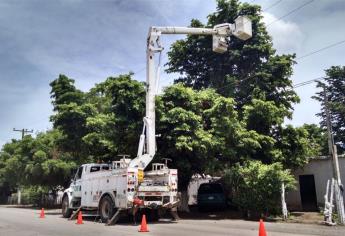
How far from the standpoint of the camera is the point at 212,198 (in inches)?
904

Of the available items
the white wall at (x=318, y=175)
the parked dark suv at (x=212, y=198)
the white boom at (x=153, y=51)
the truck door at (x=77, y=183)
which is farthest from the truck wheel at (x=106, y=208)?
the white wall at (x=318, y=175)

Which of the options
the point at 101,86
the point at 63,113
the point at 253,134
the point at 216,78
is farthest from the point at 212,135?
the point at 63,113

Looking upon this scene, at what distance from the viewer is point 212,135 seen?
66.5 feet

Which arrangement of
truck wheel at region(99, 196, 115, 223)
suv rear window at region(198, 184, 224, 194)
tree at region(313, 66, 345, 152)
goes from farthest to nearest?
tree at region(313, 66, 345, 152), suv rear window at region(198, 184, 224, 194), truck wheel at region(99, 196, 115, 223)

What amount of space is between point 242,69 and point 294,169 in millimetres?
10062

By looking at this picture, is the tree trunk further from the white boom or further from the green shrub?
the white boom

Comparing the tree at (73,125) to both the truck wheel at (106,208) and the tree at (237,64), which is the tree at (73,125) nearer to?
the tree at (237,64)

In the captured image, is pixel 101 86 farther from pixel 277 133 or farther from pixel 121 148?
pixel 277 133

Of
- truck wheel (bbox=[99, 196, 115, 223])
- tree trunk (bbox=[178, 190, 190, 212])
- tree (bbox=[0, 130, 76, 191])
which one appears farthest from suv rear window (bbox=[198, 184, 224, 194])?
tree (bbox=[0, 130, 76, 191])

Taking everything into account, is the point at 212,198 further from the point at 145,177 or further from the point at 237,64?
the point at 237,64

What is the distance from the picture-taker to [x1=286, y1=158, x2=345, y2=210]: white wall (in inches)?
844

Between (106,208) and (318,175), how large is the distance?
12.4 metres

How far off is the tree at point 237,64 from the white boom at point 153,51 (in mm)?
8286

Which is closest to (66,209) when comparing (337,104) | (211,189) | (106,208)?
(106,208)
